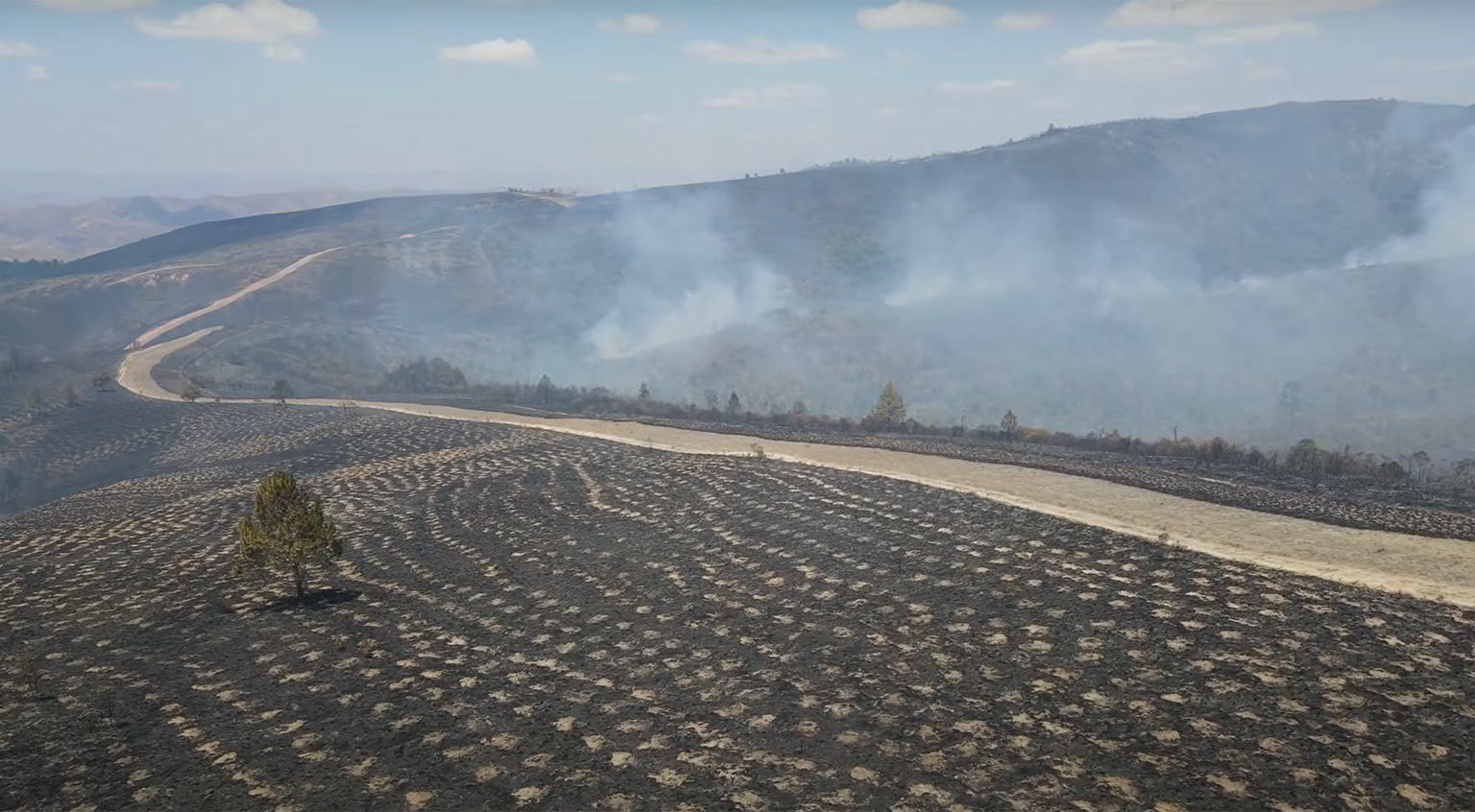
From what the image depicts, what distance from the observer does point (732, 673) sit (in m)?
13.5

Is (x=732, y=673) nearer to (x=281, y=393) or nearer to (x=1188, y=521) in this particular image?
(x=1188, y=521)

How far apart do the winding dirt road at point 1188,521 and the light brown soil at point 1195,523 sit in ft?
0.07

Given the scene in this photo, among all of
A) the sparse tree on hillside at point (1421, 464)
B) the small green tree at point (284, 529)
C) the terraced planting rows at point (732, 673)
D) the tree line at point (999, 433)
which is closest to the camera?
the terraced planting rows at point (732, 673)

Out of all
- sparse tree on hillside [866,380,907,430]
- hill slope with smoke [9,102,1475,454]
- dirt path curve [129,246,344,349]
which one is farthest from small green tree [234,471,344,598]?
dirt path curve [129,246,344,349]

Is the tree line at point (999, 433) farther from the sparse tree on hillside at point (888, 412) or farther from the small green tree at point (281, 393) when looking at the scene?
the small green tree at point (281, 393)

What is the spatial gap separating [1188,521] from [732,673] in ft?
42.8

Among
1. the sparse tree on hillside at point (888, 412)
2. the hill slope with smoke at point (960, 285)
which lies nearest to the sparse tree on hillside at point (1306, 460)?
the sparse tree on hillside at point (888, 412)

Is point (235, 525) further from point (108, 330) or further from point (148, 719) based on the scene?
point (108, 330)

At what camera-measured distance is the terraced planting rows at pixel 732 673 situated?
10.4 m

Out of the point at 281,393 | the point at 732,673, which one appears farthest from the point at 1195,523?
the point at 281,393

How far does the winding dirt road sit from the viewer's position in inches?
667

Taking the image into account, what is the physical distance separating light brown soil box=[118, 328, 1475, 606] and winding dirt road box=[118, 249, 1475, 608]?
2cm

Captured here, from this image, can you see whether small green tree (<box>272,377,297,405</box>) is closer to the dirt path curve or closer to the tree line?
the tree line

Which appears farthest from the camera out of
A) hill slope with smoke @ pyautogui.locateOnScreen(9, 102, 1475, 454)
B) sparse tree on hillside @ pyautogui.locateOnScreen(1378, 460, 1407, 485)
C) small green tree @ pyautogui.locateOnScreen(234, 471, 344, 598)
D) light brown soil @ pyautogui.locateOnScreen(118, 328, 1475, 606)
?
hill slope with smoke @ pyautogui.locateOnScreen(9, 102, 1475, 454)
